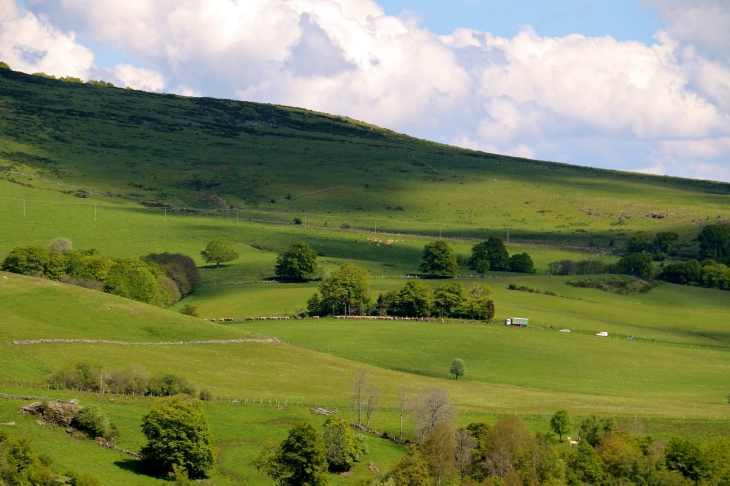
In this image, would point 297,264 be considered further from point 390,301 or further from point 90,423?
point 90,423

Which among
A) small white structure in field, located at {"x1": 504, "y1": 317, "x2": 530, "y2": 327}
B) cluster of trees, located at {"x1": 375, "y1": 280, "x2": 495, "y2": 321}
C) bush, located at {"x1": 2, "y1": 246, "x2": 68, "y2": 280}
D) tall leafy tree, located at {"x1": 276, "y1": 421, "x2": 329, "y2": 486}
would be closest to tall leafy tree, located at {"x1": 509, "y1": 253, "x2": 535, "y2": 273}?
cluster of trees, located at {"x1": 375, "y1": 280, "x2": 495, "y2": 321}

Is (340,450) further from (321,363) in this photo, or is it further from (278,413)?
(321,363)

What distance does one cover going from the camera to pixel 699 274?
17600 cm

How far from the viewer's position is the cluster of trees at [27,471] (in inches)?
2082

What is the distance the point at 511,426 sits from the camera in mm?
71250

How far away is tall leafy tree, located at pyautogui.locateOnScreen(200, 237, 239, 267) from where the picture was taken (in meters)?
162

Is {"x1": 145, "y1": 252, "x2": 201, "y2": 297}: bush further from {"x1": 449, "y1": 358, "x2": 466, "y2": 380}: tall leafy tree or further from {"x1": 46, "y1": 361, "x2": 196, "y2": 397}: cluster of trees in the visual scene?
{"x1": 46, "y1": 361, "x2": 196, "y2": 397}: cluster of trees

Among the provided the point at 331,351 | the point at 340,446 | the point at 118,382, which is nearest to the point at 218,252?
the point at 331,351

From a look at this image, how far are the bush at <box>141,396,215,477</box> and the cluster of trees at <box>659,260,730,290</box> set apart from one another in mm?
128192

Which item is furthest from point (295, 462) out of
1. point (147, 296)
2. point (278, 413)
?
point (147, 296)

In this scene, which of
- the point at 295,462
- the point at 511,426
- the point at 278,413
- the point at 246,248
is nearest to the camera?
the point at 295,462

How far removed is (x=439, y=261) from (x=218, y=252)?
3471 centimetres

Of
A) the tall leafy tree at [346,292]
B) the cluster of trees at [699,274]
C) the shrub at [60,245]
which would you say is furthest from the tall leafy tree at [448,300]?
the cluster of trees at [699,274]

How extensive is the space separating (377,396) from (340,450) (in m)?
14.3
